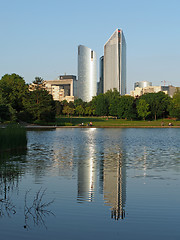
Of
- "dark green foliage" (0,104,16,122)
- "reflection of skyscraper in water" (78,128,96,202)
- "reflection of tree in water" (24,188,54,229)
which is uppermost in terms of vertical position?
"dark green foliage" (0,104,16,122)

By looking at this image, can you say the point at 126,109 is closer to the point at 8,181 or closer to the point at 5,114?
the point at 5,114

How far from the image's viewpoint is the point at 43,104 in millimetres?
106625

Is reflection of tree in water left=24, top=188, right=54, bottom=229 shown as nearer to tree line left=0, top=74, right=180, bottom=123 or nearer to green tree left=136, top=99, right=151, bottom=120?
tree line left=0, top=74, right=180, bottom=123

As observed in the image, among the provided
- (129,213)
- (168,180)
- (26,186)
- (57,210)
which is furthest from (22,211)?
(168,180)

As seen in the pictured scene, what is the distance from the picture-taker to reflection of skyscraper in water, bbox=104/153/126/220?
11.3 meters

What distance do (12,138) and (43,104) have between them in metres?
75.6

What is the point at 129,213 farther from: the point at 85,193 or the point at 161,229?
the point at 85,193

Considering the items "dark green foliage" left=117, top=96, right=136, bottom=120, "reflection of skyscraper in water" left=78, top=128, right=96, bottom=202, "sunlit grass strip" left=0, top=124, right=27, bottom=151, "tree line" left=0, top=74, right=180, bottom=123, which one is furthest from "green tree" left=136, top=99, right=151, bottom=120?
"reflection of skyscraper in water" left=78, top=128, right=96, bottom=202

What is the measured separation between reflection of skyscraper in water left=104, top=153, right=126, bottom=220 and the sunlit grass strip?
33.7 feet

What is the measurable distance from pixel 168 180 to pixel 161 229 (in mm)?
8491

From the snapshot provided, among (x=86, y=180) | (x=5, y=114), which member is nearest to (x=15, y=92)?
(x=5, y=114)

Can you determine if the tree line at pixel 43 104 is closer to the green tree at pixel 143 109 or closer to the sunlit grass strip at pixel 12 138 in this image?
the green tree at pixel 143 109

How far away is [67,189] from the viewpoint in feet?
48.7

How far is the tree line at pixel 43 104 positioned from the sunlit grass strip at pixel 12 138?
35824 mm
